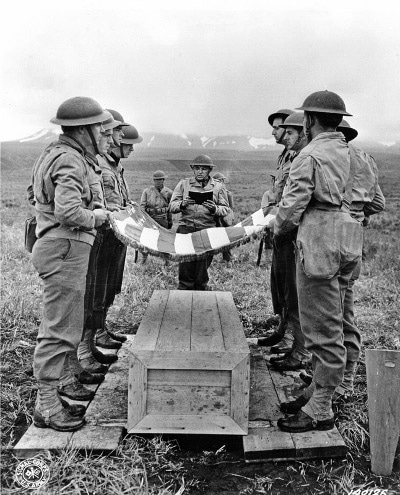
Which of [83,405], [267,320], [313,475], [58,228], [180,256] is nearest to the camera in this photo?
[313,475]

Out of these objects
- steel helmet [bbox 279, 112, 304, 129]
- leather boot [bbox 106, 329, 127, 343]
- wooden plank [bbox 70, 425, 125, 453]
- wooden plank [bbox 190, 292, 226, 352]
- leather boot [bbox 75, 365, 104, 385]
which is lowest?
leather boot [bbox 106, 329, 127, 343]

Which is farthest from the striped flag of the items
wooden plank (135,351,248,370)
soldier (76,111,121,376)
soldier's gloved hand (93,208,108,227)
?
wooden plank (135,351,248,370)

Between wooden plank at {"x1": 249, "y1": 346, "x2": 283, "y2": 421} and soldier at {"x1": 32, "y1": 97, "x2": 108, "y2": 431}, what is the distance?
1384 mm

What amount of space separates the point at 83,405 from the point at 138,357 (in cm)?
84

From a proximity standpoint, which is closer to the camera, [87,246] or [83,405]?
[87,246]

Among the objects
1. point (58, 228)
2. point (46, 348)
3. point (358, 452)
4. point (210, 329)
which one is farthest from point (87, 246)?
point (358, 452)

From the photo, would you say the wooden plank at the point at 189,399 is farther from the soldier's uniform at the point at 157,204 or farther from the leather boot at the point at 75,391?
the soldier's uniform at the point at 157,204

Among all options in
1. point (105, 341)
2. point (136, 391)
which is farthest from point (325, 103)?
point (105, 341)

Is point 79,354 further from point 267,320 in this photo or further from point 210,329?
point 267,320

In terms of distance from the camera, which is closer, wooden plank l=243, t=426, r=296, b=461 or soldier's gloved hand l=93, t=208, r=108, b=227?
wooden plank l=243, t=426, r=296, b=461

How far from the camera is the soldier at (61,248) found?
11.1 ft

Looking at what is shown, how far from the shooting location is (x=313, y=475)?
10.7ft

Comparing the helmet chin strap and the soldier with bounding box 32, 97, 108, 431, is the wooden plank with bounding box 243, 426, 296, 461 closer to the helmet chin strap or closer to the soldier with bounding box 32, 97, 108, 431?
the soldier with bounding box 32, 97, 108, 431

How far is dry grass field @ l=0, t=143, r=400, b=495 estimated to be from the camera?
3.11 meters
